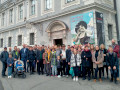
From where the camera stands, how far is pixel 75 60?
6168 millimetres

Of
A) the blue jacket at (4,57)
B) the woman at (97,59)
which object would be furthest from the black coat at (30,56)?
the woman at (97,59)

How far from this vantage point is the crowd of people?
222 inches

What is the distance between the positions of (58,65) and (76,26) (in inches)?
189

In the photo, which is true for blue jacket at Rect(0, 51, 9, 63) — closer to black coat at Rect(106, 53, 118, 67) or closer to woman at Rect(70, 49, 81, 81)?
woman at Rect(70, 49, 81, 81)

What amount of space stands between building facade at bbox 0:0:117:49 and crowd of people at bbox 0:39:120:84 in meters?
3.35

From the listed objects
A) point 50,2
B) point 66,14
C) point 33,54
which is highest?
point 50,2

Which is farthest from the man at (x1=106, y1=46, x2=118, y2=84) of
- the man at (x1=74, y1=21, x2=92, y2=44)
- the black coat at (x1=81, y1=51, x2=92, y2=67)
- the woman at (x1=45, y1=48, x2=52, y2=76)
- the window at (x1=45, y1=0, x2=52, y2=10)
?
the window at (x1=45, y1=0, x2=52, y2=10)

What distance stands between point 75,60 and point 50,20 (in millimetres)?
7602

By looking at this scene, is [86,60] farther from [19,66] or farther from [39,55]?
[19,66]

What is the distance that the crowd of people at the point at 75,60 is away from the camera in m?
5.65

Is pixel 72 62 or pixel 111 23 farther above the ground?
pixel 111 23

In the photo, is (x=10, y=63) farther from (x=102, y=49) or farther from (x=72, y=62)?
(x=102, y=49)

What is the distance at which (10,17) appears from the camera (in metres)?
19.1

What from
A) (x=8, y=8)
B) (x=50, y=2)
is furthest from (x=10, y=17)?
(x=50, y=2)
